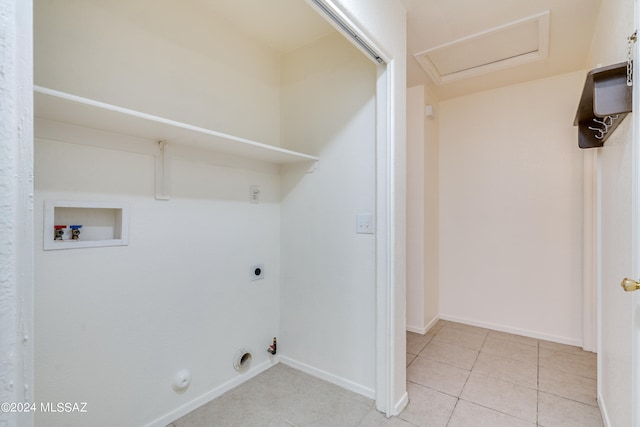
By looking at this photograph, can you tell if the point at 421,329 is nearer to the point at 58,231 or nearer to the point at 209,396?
the point at 209,396

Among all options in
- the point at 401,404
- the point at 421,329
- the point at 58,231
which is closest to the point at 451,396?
the point at 401,404

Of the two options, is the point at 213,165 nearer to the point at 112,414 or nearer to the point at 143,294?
the point at 143,294

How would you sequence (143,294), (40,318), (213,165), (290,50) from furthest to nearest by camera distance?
(290,50), (213,165), (143,294), (40,318)

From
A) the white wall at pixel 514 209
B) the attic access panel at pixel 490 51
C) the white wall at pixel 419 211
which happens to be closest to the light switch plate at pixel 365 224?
the white wall at pixel 419 211

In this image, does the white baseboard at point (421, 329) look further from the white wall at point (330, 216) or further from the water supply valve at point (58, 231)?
the water supply valve at point (58, 231)

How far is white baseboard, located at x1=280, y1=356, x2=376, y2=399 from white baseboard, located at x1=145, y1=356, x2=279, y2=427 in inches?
5.5

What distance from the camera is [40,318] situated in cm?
120

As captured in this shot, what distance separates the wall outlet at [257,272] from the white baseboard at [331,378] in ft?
2.24

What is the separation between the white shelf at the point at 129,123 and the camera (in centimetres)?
105

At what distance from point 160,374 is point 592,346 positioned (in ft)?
10.6

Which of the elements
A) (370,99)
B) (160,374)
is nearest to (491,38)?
(370,99)

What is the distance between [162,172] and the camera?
1589 millimetres

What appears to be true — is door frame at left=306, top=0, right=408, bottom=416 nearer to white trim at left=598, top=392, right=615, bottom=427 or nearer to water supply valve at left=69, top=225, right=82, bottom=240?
white trim at left=598, top=392, right=615, bottom=427

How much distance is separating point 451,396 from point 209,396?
4.98 ft
